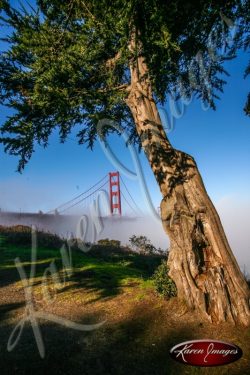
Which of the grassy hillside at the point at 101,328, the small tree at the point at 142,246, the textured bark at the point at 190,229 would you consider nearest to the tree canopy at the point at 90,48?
the textured bark at the point at 190,229

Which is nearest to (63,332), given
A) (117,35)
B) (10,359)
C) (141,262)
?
(10,359)

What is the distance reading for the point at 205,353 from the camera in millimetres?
5895

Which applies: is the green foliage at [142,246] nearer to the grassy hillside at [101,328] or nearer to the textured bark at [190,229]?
the grassy hillside at [101,328]

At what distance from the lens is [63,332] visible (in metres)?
7.20

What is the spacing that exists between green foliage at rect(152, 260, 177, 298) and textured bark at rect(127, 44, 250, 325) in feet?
1.40

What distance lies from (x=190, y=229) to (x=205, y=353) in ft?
8.98

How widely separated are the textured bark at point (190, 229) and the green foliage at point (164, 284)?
0.43 metres

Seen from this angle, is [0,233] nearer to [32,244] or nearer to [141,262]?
[32,244]

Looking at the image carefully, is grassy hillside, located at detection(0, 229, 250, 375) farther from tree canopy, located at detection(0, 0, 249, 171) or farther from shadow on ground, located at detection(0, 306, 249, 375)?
tree canopy, located at detection(0, 0, 249, 171)

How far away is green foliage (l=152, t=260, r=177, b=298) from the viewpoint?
8172 millimetres

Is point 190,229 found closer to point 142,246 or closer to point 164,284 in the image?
point 164,284

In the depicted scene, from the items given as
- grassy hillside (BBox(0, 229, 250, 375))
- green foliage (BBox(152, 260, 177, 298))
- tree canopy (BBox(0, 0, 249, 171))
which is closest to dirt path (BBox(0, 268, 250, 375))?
grassy hillside (BBox(0, 229, 250, 375))

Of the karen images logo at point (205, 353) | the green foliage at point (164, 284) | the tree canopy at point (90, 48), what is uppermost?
the tree canopy at point (90, 48)

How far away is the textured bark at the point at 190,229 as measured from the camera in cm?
708
